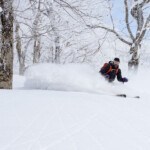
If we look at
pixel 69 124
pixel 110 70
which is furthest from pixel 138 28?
pixel 69 124

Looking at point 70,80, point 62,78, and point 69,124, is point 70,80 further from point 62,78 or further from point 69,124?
point 69,124

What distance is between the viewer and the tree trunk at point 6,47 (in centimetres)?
1077

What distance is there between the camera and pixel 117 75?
12.2 m

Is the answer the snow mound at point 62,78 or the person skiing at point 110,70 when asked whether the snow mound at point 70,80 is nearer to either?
the snow mound at point 62,78

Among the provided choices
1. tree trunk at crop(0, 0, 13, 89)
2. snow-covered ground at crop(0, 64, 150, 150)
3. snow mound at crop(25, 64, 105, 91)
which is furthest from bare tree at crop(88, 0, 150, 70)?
snow-covered ground at crop(0, 64, 150, 150)

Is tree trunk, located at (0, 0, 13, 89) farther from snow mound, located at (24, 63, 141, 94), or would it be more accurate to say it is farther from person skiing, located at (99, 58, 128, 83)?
person skiing, located at (99, 58, 128, 83)

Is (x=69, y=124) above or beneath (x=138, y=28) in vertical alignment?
beneath

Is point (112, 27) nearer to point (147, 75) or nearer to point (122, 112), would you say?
point (147, 75)

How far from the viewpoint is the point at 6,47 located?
10.9m

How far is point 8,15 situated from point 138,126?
5.79 metres

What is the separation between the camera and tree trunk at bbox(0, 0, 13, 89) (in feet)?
35.3

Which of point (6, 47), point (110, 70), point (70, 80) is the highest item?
point (6, 47)

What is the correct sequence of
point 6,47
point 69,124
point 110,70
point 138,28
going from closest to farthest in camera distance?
point 69,124
point 6,47
point 110,70
point 138,28

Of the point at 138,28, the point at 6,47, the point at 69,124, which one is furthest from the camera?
the point at 138,28
